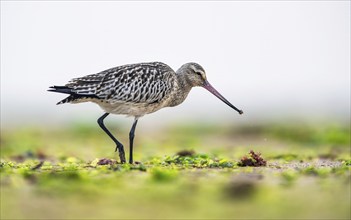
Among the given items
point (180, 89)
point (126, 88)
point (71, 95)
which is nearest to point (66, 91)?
point (71, 95)

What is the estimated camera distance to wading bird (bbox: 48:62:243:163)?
1471 centimetres

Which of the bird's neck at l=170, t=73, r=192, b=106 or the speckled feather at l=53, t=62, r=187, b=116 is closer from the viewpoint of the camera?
the speckled feather at l=53, t=62, r=187, b=116

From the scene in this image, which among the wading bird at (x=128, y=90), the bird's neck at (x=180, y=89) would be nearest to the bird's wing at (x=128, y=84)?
the wading bird at (x=128, y=90)

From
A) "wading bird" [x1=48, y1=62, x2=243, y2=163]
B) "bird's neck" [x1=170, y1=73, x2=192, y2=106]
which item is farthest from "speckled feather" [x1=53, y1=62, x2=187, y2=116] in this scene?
"bird's neck" [x1=170, y1=73, x2=192, y2=106]

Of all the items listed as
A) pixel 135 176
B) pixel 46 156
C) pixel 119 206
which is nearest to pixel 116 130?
pixel 46 156

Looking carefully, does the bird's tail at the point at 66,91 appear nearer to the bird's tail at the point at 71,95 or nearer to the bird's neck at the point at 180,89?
the bird's tail at the point at 71,95

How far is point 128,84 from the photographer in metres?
15.1

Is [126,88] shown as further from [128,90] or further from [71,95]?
[71,95]

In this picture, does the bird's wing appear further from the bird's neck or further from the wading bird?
the bird's neck

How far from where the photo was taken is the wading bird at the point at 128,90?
14711mm

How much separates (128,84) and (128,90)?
124 millimetres

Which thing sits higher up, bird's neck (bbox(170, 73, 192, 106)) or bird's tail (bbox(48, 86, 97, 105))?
bird's neck (bbox(170, 73, 192, 106))

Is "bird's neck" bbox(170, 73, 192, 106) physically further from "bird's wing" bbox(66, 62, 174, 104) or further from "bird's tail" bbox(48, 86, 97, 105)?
"bird's tail" bbox(48, 86, 97, 105)

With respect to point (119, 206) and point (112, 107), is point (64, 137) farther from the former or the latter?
point (119, 206)
